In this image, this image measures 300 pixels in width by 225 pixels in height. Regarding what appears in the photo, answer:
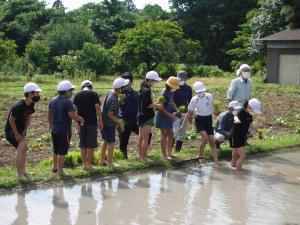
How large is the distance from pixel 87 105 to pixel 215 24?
49158 millimetres

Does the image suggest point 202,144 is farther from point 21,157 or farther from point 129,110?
point 21,157

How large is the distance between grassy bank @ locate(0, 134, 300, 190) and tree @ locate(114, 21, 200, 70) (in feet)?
82.5

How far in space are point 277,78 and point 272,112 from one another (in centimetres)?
1365

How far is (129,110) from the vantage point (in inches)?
440

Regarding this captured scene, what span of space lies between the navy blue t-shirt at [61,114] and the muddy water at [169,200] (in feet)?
3.31

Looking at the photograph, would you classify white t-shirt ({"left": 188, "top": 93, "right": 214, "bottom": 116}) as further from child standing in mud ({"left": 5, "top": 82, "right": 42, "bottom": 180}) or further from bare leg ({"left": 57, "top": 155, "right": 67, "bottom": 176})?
child standing in mud ({"left": 5, "top": 82, "right": 42, "bottom": 180})

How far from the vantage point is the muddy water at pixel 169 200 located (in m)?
7.63

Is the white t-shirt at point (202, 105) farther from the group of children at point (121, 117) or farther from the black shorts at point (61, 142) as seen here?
the black shorts at point (61, 142)

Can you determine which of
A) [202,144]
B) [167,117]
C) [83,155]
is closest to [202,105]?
[167,117]

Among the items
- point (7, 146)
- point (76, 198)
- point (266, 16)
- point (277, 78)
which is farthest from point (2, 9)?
point (76, 198)

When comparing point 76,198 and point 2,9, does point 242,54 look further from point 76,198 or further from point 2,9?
point 76,198

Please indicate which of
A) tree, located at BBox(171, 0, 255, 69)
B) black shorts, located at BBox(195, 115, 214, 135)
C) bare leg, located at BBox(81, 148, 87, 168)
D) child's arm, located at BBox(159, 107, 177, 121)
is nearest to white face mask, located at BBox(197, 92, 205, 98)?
black shorts, located at BBox(195, 115, 214, 135)

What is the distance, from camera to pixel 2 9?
2208 inches

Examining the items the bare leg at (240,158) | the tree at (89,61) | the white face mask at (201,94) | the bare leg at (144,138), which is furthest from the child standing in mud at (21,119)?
the tree at (89,61)
